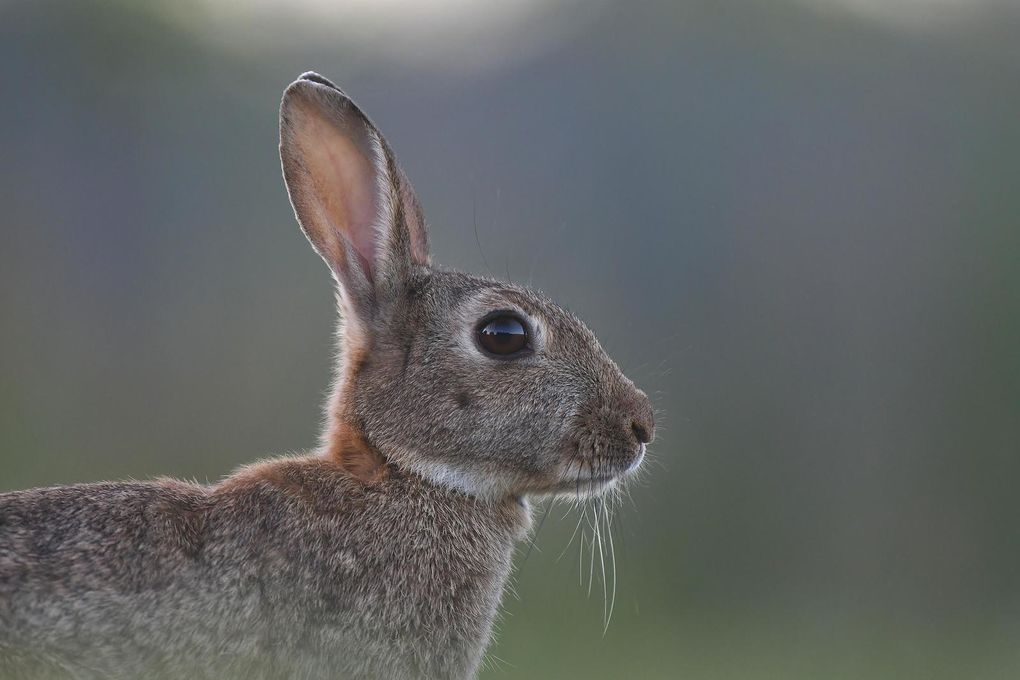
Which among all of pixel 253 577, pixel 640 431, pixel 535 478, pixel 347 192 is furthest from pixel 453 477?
pixel 347 192

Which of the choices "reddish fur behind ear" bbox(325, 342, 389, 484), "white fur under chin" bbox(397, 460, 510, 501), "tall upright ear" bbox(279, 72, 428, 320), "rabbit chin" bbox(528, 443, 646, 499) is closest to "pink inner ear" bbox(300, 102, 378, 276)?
"tall upright ear" bbox(279, 72, 428, 320)

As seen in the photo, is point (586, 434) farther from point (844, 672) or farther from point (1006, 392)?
point (1006, 392)

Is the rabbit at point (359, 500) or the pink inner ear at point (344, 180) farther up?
the pink inner ear at point (344, 180)

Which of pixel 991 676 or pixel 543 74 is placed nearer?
pixel 991 676

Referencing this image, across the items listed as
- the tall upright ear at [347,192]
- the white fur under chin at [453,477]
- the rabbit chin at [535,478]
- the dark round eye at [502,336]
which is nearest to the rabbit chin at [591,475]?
the rabbit chin at [535,478]

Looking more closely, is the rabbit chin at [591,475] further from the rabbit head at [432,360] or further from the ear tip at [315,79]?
the ear tip at [315,79]

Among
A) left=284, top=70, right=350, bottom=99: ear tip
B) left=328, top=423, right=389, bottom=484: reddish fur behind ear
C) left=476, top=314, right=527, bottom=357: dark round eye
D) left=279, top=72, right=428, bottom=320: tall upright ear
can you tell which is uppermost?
left=284, top=70, right=350, bottom=99: ear tip

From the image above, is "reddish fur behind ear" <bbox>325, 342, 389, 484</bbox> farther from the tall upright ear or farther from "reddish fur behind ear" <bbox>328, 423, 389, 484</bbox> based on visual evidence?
the tall upright ear

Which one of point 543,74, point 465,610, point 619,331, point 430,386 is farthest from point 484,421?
point 543,74
